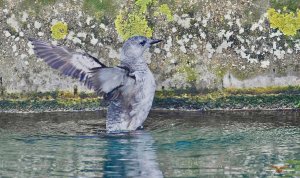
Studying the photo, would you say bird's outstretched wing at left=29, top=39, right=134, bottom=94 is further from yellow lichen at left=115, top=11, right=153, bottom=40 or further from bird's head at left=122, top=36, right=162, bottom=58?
yellow lichen at left=115, top=11, right=153, bottom=40

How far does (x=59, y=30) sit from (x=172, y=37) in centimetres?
130

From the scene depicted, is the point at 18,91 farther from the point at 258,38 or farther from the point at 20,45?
the point at 258,38

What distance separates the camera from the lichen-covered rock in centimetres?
1130

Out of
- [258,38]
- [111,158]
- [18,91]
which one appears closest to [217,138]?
[111,158]

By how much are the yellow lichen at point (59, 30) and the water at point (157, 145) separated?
0.95m

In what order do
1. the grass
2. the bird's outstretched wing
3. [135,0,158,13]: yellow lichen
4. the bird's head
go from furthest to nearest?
[135,0,158,13]: yellow lichen < the grass < the bird's head < the bird's outstretched wing

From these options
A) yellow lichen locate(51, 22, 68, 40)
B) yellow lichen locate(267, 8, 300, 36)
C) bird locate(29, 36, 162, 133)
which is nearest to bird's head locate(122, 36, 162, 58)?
bird locate(29, 36, 162, 133)

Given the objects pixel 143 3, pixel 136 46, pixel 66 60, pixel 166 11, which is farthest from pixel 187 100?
pixel 66 60

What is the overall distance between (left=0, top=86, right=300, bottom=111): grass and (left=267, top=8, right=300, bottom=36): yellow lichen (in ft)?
2.18

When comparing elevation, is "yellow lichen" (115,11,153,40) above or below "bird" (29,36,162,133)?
above

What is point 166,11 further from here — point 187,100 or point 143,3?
point 187,100

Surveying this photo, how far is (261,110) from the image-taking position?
11.1 meters

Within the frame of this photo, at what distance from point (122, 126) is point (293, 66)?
2.03 metres

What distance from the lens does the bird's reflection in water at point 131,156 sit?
27.5 feet
